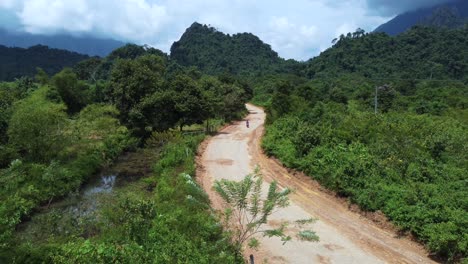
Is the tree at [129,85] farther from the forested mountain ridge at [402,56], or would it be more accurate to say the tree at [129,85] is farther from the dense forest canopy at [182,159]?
the forested mountain ridge at [402,56]

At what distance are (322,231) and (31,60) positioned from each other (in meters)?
144

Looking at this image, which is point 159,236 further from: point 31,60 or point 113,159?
point 31,60

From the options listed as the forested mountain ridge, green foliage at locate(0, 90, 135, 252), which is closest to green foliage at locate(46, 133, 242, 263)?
green foliage at locate(0, 90, 135, 252)

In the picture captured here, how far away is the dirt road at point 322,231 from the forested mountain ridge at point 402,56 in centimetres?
7065

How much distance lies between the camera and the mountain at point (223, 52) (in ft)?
459

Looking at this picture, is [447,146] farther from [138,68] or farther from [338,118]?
[138,68]

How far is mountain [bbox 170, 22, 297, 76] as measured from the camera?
14002cm

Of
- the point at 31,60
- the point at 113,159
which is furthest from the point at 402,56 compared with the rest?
the point at 31,60

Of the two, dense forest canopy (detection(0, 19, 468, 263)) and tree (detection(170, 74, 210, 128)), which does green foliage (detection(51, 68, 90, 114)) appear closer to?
dense forest canopy (detection(0, 19, 468, 263))

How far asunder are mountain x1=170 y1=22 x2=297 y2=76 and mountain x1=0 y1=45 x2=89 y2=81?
40528mm

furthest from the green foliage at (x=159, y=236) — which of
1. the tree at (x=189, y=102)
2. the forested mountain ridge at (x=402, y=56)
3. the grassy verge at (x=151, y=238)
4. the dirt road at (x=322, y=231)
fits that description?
the forested mountain ridge at (x=402, y=56)

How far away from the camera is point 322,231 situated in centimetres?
1554

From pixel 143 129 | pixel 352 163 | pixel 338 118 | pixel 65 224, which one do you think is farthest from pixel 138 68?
pixel 352 163

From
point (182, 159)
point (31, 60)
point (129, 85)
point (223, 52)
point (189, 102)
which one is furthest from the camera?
point (223, 52)
